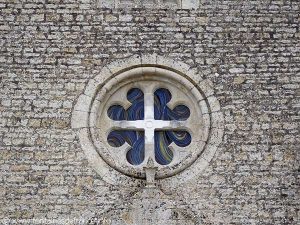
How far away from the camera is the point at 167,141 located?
9820mm

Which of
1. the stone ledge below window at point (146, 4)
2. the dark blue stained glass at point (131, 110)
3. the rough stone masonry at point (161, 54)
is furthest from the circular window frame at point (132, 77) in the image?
the stone ledge below window at point (146, 4)

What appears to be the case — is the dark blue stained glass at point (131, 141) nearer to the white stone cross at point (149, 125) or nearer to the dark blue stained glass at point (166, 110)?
the white stone cross at point (149, 125)

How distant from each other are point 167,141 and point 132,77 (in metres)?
0.92

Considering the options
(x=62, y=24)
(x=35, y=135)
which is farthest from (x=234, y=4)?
(x=35, y=135)

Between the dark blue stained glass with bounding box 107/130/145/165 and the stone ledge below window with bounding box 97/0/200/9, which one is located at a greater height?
the stone ledge below window with bounding box 97/0/200/9

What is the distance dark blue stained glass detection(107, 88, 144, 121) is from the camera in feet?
32.5

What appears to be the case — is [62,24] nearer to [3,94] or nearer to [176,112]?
[3,94]

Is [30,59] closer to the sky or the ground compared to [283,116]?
closer to the sky

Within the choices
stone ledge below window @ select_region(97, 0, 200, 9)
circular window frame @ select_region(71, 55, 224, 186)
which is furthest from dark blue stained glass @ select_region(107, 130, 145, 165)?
stone ledge below window @ select_region(97, 0, 200, 9)

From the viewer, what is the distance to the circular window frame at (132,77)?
9.42m

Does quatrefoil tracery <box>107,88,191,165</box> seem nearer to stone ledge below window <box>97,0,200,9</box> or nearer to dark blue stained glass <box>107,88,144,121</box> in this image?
dark blue stained glass <box>107,88,144,121</box>

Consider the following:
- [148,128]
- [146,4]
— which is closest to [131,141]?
[148,128]

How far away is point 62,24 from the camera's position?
399 inches

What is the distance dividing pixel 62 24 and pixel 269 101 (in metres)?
2.79
